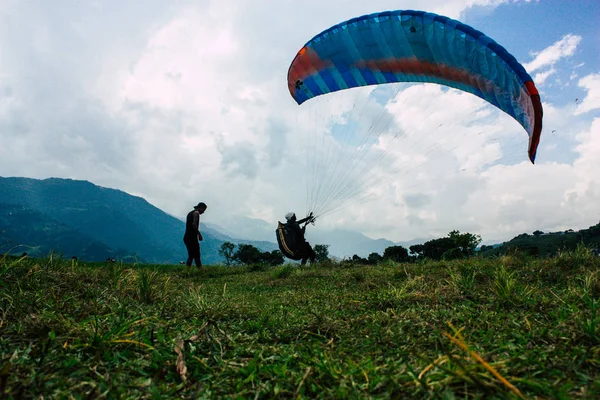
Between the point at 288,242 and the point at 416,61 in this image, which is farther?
the point at 288,242

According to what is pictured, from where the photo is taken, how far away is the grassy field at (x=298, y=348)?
1.45 metres

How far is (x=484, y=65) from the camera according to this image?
7770 mm

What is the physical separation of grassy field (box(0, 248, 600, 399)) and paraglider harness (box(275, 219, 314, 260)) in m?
9.35

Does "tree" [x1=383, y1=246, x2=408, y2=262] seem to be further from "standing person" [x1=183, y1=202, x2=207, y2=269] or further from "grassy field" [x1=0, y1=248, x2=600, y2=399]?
"standing person" [x1=183, y1=202, x2=207, y2=269]

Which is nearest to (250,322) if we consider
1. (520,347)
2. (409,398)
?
(409,398)

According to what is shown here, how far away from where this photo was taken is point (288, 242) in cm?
1305

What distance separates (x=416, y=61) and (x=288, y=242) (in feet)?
25.6

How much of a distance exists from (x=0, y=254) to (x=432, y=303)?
5.31m

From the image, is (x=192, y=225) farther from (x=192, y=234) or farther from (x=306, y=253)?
(x=306, y=253)

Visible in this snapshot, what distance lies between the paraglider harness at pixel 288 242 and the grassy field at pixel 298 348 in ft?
30.7

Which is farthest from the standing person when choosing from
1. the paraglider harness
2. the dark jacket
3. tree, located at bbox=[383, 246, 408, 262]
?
tree, located at bbox=[383, 246, 408, 262]

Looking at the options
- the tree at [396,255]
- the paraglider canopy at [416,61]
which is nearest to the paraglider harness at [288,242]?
the tree at [396,255]

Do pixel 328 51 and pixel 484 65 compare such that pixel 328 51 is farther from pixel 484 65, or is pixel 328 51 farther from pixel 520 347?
pixel 520 347

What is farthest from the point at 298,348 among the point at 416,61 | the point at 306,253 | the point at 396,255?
the point at 306,253
